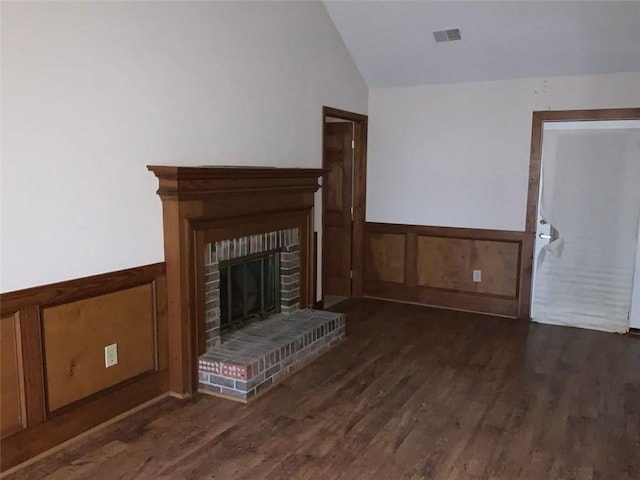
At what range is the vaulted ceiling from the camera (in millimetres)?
4234

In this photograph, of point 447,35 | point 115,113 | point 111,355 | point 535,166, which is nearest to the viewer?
point 115,113

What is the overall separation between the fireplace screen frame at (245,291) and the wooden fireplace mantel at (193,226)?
0.24 meters

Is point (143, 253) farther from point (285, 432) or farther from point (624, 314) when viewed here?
→ point (624, 314)

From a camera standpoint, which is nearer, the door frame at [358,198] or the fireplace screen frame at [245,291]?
the fireplace screen frame at [245,291]

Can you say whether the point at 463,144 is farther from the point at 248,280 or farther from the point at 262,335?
the point at 262,335

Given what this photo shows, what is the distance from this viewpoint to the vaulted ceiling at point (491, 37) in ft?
13.9

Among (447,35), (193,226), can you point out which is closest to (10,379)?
(193,226)

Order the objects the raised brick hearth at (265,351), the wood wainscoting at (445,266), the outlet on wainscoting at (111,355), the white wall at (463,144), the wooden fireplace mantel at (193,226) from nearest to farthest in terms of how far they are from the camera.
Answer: the outlet on wainscoting at (111,355), the wooden fireplace mantel at (193,226), the raised brick hearth at (265,351), the white wall at (463,144), the wood wainscoting at (445,266)

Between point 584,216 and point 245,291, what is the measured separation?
10.0 ft

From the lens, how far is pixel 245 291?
13.4ft

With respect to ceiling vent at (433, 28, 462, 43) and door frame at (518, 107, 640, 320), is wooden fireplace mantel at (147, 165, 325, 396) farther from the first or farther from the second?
door frame at (518, 107, 640, 320)

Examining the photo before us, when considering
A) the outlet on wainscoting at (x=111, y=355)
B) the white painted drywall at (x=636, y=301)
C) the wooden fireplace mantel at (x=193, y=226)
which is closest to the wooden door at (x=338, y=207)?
the wooden fireplace mantel at (x=193, y=226)

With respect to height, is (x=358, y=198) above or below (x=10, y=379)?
above

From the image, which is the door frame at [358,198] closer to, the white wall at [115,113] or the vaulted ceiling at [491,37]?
the vaulted ceiling at [491,37]
